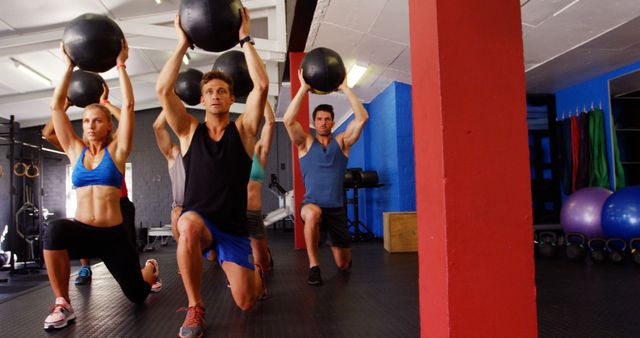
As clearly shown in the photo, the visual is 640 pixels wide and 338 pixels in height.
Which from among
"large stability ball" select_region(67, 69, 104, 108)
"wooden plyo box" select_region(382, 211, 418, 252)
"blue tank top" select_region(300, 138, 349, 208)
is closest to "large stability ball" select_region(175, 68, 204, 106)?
"large stability ball" select_region(67, 69, 104, 108)

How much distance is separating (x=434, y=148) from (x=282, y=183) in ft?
33.0

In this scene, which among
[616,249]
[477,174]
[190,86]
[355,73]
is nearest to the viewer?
[477,174]

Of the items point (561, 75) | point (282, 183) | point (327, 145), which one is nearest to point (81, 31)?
point (327, 145)

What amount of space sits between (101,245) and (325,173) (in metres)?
1.72

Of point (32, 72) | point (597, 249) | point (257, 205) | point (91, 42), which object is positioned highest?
point (32, 72)

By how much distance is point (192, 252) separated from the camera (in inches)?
81.0

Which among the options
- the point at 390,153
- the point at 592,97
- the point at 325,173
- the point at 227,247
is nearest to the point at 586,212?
the point at 592,97

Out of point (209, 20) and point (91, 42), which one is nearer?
point (209, 20)

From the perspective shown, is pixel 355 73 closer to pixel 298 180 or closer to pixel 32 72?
pixel 298 180

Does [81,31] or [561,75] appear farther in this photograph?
[561,75]

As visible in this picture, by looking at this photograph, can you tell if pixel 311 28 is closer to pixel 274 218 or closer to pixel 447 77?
pixel 274 218

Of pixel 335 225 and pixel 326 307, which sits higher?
pixel 335 225

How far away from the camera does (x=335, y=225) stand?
3598 millimetres

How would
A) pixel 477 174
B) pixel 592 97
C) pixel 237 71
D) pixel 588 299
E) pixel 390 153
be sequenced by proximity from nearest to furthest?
pixel 477 174, pixel 588 299, pixel 237 71, pixel 592 97, pixel 390 153
